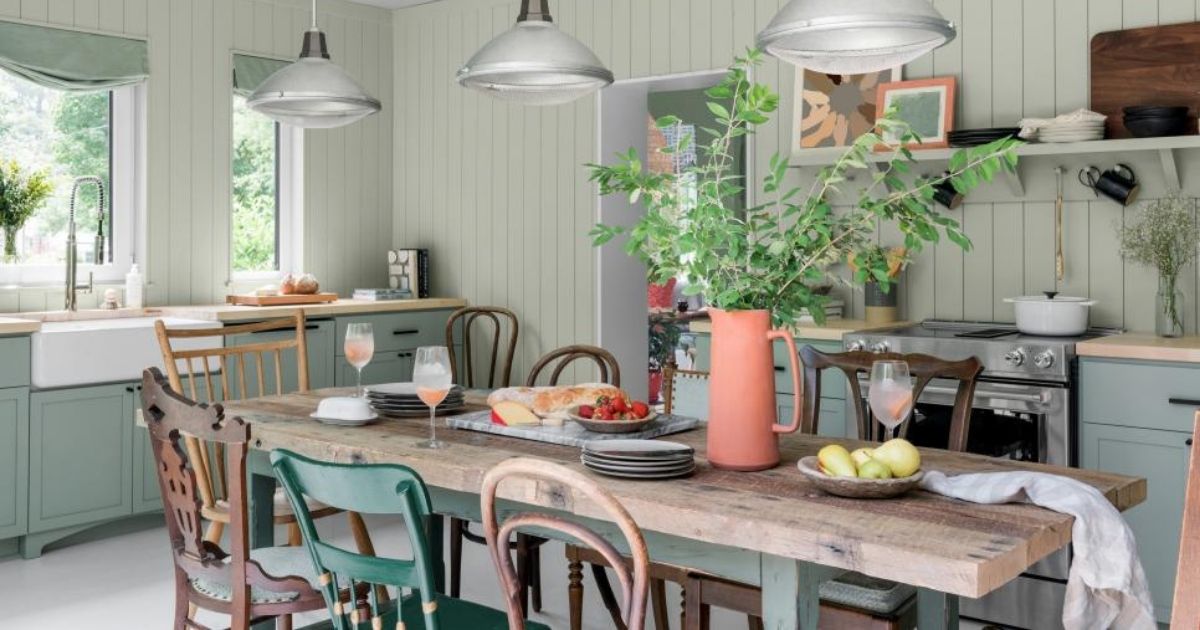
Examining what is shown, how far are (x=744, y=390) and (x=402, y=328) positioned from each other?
3.73m

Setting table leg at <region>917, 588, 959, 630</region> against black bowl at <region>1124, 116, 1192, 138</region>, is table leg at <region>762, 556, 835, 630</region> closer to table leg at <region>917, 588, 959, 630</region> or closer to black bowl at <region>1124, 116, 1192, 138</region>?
table leg at <region>917, 588, 959, 630</region>

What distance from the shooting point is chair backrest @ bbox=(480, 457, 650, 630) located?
1.54 meters

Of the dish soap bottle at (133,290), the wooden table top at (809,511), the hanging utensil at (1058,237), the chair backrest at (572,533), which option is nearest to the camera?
the chair backrest at (572,533)

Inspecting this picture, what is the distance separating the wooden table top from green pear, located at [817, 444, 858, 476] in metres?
0.05

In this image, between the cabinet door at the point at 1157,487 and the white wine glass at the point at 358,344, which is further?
the cabinet door at the point at 1157,487

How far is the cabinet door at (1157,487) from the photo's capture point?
3371 mm

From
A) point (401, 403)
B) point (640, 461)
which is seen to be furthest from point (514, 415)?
point (640, 461)

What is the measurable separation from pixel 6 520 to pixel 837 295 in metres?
3.30

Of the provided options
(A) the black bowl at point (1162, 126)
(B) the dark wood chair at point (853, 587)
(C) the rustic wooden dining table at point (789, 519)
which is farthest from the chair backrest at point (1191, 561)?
(A) the black bowl at point (1162, 126)

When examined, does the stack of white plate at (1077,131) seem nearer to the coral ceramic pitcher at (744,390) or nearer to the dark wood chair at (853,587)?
the dark wood chair at (853,587)

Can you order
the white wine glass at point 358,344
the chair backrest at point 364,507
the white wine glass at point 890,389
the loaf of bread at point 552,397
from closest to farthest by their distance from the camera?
the chair backrest at point 364,507
the white wine glass at point 890,389
the loaf of bread at point 552,397
the white wine glass at point 358,344

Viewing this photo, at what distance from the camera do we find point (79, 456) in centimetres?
444

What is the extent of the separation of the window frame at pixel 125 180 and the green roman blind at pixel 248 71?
49 centimetres

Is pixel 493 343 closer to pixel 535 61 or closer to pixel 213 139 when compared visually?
pixel 213 139
